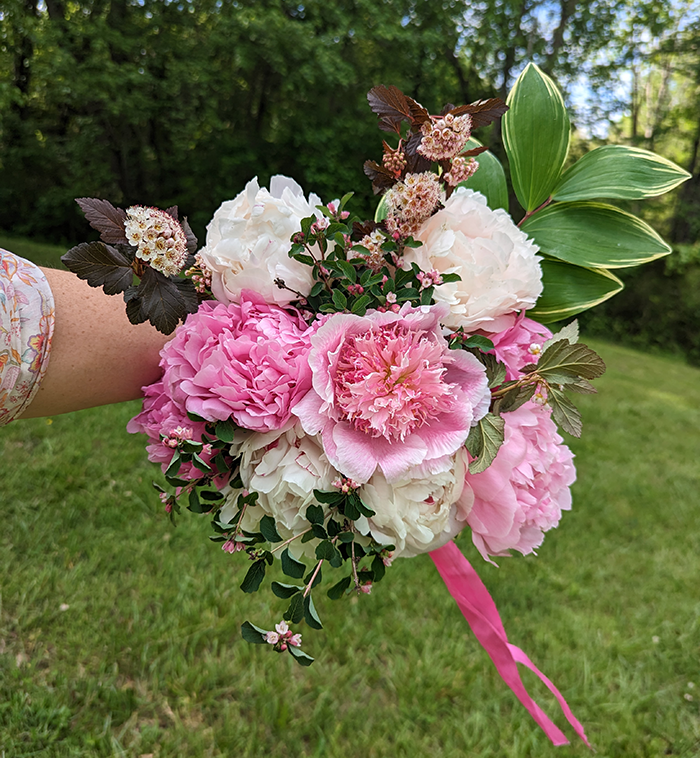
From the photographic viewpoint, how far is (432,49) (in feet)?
27.7

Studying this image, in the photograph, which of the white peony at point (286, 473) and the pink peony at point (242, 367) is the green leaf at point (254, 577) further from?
the pink peony at point (242, 367)

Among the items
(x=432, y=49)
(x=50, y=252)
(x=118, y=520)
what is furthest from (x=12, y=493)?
(x=432, y=49)

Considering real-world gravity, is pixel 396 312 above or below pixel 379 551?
above

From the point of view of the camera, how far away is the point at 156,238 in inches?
28.1

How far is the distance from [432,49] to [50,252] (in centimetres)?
627

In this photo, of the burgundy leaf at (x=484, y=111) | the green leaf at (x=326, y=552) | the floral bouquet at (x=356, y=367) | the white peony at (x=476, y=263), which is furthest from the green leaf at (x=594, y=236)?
the green leaf at (x=326, y=552)

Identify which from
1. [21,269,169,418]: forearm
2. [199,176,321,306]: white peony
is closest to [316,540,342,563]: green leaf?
[199,176,321,306]: white peony

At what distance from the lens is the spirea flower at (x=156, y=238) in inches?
27.8

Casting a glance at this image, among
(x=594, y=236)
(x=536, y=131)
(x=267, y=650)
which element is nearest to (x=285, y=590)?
(x=594, y=236)

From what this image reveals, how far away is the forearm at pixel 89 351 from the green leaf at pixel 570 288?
2.16 ft

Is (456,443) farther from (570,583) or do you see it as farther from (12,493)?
(12,493)

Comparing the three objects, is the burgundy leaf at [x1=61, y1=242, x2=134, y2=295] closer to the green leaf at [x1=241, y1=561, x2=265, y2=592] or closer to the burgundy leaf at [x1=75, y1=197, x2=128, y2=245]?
the burgundy leaf at [x1=75, y1=197, x2=128, y2=245]

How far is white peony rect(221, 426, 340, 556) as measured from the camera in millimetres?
734

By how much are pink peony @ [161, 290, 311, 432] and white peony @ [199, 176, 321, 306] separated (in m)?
0.04
